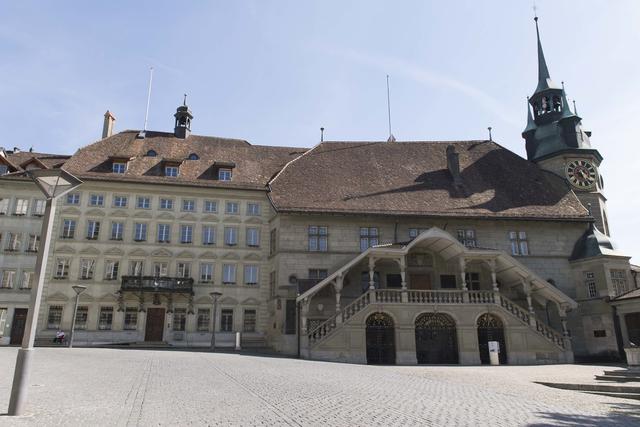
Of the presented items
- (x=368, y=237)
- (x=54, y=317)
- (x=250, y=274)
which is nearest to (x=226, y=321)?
(x=250, y=274)

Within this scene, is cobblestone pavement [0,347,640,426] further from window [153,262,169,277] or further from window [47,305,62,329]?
window [47,305,62,329]

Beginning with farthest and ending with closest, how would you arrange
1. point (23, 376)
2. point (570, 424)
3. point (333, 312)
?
point (333, 312) → point (570, 424) → point (23, 376)

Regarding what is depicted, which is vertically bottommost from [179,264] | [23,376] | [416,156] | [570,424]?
[570,424]

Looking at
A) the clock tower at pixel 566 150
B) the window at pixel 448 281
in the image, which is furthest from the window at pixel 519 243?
the clock tower at pixel 566 150

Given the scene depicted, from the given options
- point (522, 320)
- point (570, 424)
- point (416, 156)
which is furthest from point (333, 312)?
point (570, 424)

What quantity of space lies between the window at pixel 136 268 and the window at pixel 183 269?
8.40 feet

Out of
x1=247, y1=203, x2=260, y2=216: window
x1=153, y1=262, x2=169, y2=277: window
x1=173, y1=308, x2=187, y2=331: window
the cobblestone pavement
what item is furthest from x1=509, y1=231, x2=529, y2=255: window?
x1=153, y1=262, x2=169, y2=277: window

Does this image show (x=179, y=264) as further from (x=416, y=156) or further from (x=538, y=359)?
(x=538, y=359)

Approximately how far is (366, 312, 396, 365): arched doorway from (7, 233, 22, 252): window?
2632 centimetres

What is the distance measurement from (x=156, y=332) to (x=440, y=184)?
924 inches

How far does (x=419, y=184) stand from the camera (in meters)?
35.7

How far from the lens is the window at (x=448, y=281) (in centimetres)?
3209

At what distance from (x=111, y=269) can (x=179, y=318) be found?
6.13m

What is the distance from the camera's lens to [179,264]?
35812 millimetres
